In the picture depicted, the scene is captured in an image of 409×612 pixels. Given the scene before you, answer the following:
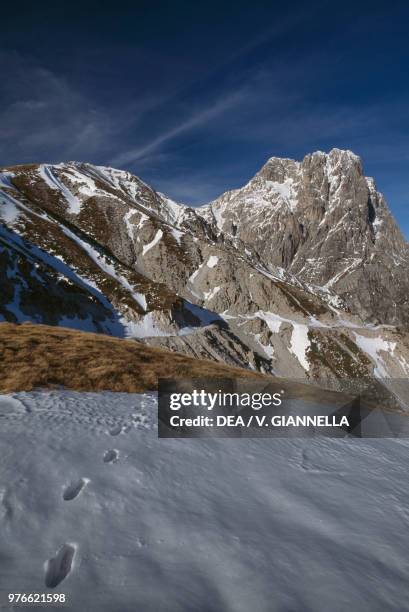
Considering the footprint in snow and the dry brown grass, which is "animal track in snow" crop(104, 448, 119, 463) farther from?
the dry brown grass

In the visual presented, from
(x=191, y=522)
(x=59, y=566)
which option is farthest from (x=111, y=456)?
(x=59, y=566)

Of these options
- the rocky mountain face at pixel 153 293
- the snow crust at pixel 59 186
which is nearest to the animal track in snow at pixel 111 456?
the rocky mountain face at pixel 153 293

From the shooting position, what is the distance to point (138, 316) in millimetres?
80875

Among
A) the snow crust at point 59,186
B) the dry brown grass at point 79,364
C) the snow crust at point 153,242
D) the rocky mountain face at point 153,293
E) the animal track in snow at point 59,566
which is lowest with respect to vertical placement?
the animal track in snow at point 59,566

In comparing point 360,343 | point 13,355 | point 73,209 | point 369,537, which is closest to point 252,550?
point 369,537

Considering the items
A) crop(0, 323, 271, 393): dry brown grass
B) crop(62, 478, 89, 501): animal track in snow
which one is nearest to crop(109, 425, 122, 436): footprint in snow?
crop(62, 478, 89, 501): animal track in snow

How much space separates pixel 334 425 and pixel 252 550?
7.99 metres

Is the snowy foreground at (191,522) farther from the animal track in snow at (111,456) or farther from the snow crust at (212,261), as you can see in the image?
the snow crust at (212,261)

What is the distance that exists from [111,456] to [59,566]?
117 inches

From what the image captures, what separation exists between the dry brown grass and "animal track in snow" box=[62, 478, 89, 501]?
5.71 m

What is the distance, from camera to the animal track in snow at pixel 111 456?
711 centimetres

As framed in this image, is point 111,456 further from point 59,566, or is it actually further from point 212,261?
point 212,261

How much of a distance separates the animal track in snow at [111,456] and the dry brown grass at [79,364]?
4.93 m

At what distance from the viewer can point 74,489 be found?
5.97m
